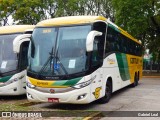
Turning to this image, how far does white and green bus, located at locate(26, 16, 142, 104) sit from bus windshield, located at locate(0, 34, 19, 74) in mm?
2479

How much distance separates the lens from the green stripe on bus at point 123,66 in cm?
1552

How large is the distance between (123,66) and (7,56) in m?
5.83

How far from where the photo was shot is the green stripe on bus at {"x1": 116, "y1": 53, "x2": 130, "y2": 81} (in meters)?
15.5

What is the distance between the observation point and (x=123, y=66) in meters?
16.4

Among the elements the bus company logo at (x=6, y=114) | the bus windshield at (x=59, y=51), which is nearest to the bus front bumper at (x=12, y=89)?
the bus windshield at (x=59, y=51)

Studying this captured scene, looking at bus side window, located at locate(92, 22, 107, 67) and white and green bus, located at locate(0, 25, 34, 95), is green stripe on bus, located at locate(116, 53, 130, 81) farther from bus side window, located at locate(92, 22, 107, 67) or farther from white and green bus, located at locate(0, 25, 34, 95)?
white and green bus, located at locate(0, 25, 34, 95)

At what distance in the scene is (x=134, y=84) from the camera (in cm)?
2041

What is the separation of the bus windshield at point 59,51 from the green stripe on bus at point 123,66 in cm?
434

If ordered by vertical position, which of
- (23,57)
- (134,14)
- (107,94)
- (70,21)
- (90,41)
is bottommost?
(107,94)

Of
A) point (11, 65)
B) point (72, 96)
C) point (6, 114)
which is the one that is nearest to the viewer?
point (6, 114)

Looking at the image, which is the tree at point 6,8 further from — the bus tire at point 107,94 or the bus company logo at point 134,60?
the bus tire at point 107,94

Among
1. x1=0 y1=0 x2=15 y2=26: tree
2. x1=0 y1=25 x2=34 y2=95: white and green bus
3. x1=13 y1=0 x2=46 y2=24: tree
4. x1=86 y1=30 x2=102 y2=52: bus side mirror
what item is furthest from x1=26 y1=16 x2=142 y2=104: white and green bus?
x1=0 y1=0 x2=15 y2=26: tree

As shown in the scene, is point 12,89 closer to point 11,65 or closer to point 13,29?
point 11,65

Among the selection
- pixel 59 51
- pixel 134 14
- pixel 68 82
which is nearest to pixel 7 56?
pixel 59 51
